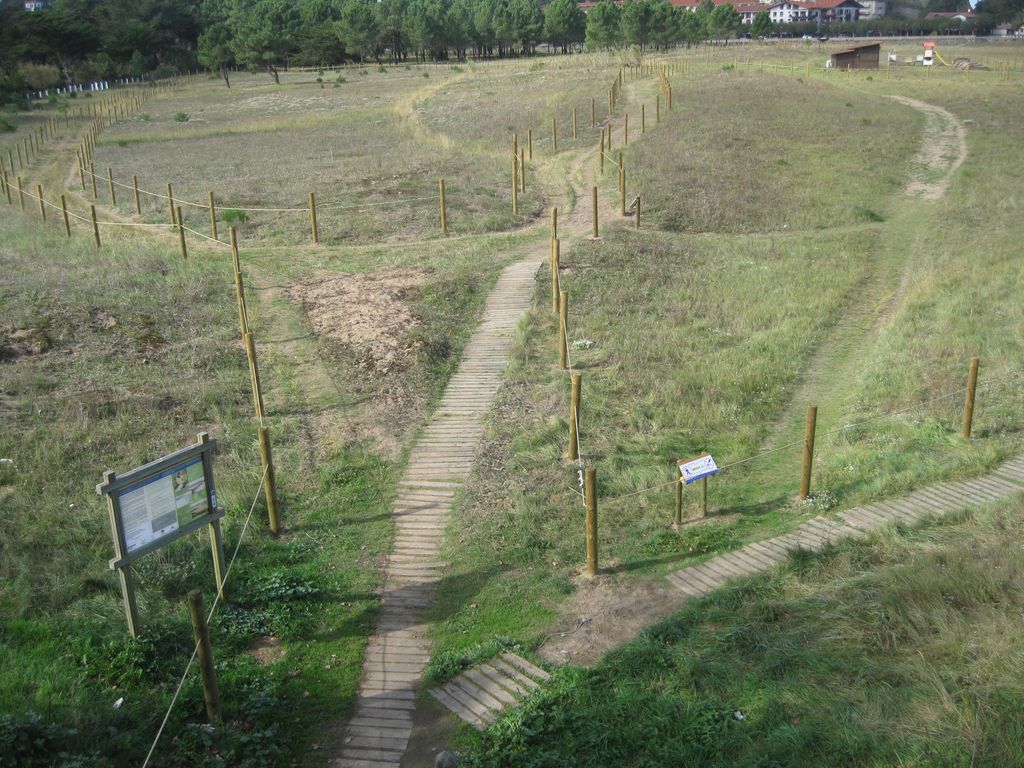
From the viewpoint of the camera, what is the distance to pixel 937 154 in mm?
37125

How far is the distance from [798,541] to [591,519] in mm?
2605

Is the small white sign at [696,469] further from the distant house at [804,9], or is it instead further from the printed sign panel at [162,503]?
the distant house at [804,9]

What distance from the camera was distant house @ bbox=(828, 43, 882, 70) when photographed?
217 ft

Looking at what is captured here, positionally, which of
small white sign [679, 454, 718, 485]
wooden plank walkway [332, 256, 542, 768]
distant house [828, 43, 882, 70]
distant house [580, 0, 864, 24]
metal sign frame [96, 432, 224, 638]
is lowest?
wooden plank walkway [332, 256, 542, 768]

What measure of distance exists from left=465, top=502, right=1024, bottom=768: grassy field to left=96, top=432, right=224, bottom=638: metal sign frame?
11.8 ft

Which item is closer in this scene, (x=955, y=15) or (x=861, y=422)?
A: (x=861, y=422)

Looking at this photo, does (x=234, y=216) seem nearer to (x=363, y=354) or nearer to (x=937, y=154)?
(x=363, y=354)

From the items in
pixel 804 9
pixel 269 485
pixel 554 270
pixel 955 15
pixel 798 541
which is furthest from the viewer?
pixel 804 9

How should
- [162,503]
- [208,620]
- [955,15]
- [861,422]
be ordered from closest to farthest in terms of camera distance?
[162,503]
[208,620]
[861,422]
[955,15]

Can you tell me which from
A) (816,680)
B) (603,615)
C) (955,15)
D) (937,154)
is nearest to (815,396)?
(603,615)

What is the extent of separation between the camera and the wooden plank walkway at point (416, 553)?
835 cm

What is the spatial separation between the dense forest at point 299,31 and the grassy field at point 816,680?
79.8 metres

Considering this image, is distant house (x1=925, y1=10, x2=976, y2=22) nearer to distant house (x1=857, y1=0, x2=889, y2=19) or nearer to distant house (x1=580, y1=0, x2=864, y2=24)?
distant house (x1=580, y1=0, x2=864, y2=24)

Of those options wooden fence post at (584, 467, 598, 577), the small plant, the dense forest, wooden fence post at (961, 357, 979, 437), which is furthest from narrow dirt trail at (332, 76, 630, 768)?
the dense forest
